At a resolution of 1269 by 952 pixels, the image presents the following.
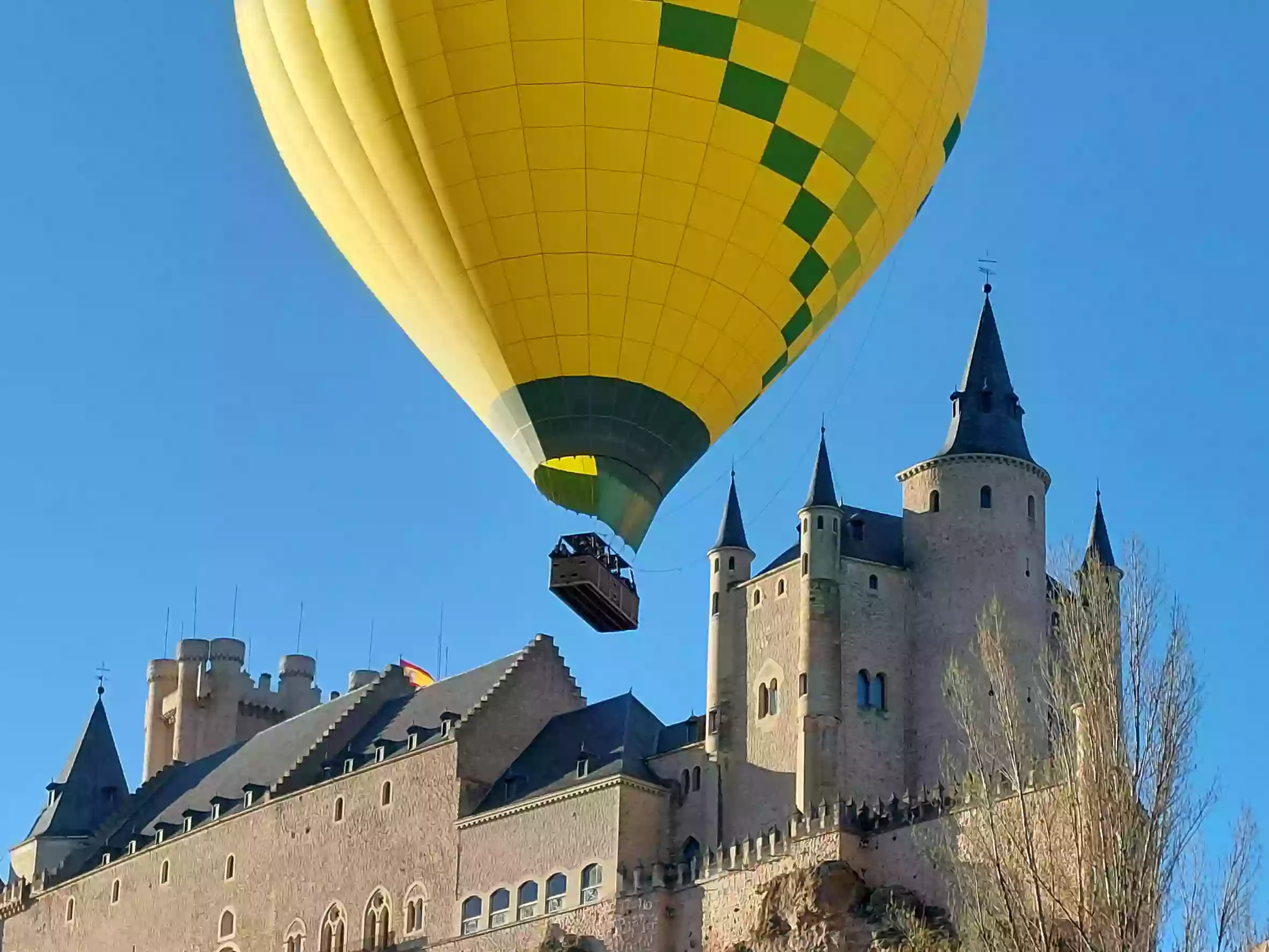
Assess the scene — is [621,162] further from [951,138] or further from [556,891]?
[556,891]

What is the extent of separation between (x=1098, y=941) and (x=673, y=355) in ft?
32.5

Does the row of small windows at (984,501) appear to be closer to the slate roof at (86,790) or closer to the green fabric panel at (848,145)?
the green fabric panel at (848,145)

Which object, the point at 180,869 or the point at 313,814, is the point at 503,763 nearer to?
the point at 313,814

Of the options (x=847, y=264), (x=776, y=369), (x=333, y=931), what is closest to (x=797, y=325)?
(x=776, y=369)

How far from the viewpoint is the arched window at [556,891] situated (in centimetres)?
6334

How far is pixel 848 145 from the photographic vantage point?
3381 cm

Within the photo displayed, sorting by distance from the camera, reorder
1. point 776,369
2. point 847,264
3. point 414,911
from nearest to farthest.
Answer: point 847,264 < point 776,369 < point 414,911

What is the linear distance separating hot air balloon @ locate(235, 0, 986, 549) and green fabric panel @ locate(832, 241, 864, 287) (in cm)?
4

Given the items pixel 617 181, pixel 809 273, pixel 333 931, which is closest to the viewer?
pixel 617 181

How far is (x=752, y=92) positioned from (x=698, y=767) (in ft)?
111

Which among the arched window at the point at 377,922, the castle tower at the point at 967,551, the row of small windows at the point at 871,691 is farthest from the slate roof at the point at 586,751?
the castle tower at the point at 967,551

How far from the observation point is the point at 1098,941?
34469 millimetres

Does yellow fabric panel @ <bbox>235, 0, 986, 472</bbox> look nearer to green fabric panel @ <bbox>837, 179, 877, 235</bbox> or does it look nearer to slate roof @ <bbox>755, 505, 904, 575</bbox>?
green fabric panel @ <bbox>837, 179, 877, 235</bbox>

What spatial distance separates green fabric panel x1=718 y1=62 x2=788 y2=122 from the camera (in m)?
32.7
